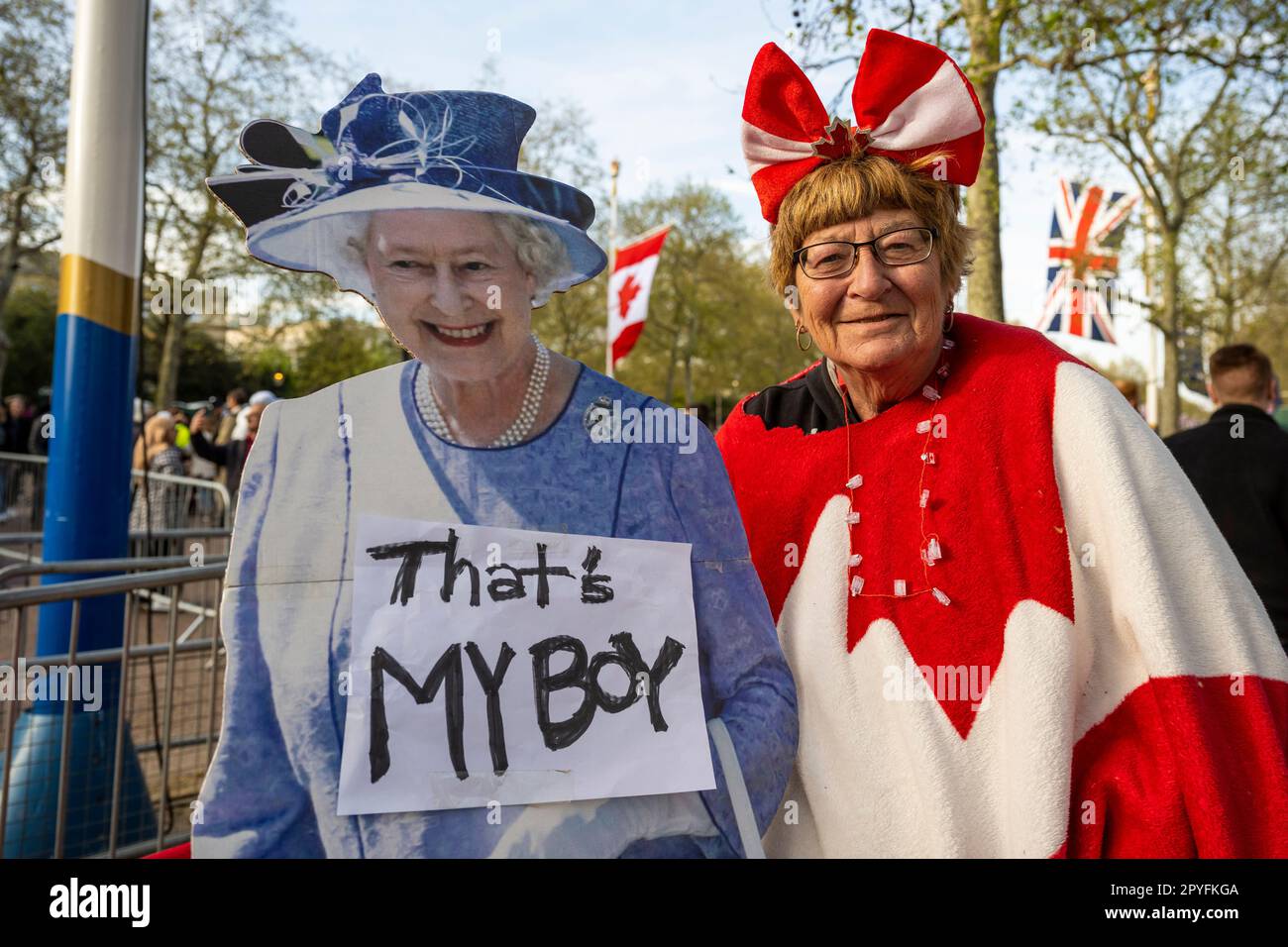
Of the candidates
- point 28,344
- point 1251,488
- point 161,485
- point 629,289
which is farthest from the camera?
point 28,344

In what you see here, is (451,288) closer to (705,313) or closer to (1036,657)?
(1036,657)

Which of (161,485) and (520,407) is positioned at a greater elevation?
(161,485)

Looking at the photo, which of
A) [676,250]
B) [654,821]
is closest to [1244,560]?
[654,821]

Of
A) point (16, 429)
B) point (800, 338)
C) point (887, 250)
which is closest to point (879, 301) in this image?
point (887, 250)

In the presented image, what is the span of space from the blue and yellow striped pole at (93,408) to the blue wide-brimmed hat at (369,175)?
119cm

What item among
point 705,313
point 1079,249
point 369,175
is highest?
point 705,313

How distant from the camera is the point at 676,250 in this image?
1060cm

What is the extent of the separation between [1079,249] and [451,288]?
27.4 feet

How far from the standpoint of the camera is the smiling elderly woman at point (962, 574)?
4.86 feet

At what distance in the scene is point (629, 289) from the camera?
5188 mm

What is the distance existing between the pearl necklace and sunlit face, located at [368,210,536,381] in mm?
33

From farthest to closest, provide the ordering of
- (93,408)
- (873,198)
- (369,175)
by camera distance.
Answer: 1. (93,408)
2. (873,198)
3. (369,175)

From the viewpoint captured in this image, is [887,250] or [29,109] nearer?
[887,250]
